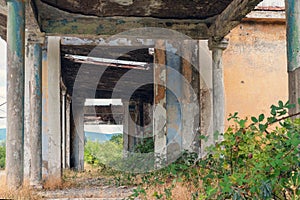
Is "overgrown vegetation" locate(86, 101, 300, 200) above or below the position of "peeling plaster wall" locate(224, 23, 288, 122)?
below

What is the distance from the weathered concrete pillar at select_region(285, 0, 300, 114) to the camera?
489cm

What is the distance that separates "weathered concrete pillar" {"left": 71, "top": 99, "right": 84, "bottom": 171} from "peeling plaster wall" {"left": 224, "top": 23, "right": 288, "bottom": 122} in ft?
37.2

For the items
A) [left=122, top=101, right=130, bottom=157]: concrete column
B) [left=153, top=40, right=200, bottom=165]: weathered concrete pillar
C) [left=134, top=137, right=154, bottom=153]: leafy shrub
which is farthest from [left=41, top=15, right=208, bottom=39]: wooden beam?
[left=122, top=101, right=130, bottom=157]: concrete column

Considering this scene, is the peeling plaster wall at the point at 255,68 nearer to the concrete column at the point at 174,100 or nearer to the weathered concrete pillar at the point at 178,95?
the weathered concrete pillar at the point at 178,95

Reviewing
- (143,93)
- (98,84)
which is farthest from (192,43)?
(143,93)

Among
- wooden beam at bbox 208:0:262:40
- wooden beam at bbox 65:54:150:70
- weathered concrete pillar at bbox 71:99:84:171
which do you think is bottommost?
weathered concrete pillar at bbox 71:99:84:171

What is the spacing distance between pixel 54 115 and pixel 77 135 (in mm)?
11485

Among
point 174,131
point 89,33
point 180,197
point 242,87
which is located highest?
point 89,33

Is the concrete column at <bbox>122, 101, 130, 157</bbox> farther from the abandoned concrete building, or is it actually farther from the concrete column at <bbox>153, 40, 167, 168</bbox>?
the concrete column at <bbox>153, 40, 167, 168</bbox>

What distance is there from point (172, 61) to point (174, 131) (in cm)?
158

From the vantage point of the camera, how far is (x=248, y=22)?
10.8 metres

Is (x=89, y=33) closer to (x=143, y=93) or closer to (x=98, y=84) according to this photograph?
(x=98, y=84)

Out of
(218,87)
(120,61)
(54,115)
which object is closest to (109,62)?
(120,61)

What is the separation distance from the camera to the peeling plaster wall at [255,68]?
34.7ft
